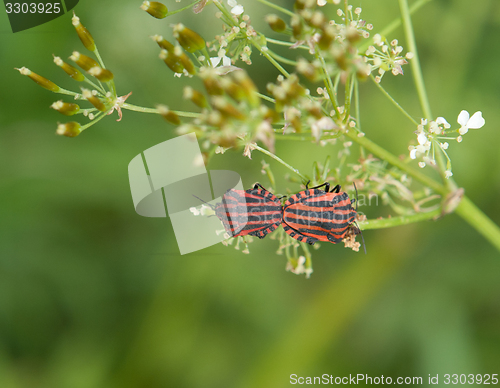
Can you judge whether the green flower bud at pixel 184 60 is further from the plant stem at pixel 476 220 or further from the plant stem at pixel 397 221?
the plant stem at pixel 476 220

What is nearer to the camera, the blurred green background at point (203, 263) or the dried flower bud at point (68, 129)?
the dried flower bud at point (68, 129)

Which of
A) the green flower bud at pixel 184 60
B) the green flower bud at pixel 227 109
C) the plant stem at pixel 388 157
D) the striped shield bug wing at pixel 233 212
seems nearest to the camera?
the green flower bud at pixel 227 109

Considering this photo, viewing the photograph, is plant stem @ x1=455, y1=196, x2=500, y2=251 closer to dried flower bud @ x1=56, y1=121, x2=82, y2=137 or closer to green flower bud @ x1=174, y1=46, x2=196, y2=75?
green flower bud @ x1=174, y1=46, x2=196, y2=75

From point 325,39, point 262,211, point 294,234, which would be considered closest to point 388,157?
point 294,234

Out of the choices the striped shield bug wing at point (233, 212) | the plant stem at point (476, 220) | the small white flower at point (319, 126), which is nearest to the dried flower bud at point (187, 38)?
the small white flower at point (319, 126)

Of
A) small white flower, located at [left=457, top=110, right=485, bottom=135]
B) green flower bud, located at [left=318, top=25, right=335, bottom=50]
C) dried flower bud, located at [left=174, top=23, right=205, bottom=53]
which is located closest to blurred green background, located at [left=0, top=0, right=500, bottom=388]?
small white flower, located at [left=457, top=110, right=485, bottom=135]

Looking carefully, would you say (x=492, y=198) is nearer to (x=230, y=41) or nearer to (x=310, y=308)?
(x=310, y=308)
